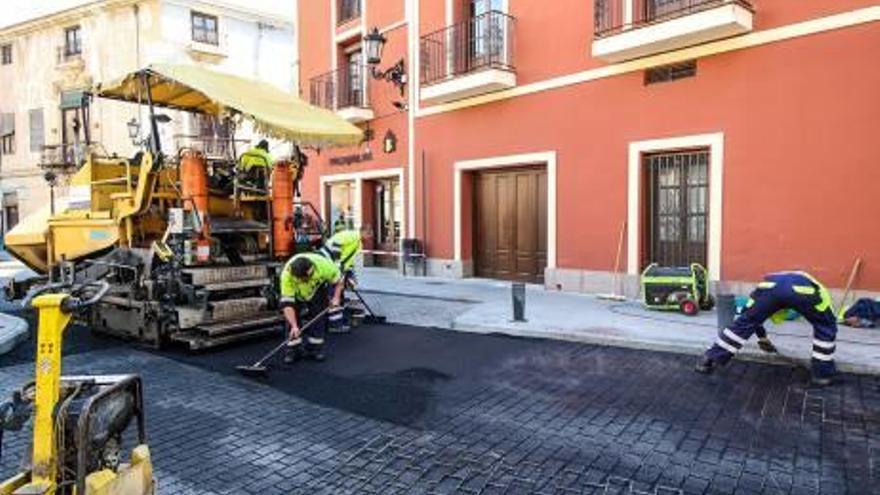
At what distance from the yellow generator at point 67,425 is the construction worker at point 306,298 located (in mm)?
3709

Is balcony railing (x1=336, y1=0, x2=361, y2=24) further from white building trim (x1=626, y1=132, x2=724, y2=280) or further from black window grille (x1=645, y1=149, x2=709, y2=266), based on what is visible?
black window grille (x1=645, y1=149, x2=709, y2=266)

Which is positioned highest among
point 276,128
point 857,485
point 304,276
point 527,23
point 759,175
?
point 527,23

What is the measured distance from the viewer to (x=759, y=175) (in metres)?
8.91

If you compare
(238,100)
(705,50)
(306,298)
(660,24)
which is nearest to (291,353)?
(306,298)

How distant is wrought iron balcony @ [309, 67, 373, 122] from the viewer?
49.6ft

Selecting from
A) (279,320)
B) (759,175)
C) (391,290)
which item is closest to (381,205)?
(391,290)

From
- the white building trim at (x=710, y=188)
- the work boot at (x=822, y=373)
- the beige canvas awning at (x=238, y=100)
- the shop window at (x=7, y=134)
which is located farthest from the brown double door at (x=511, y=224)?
the shop window at (x=7, y=134)

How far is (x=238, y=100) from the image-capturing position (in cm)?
770

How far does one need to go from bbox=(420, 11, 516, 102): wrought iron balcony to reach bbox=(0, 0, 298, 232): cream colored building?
11901 mm

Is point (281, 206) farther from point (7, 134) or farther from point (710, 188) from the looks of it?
point (7, 134)

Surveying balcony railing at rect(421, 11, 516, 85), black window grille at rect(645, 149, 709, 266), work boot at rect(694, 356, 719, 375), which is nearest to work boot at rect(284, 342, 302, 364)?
work boot at rect(694, 356, 719, 375)

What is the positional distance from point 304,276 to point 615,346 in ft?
11.8

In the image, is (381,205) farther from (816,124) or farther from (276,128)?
(816,124)

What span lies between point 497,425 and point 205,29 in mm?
25774
